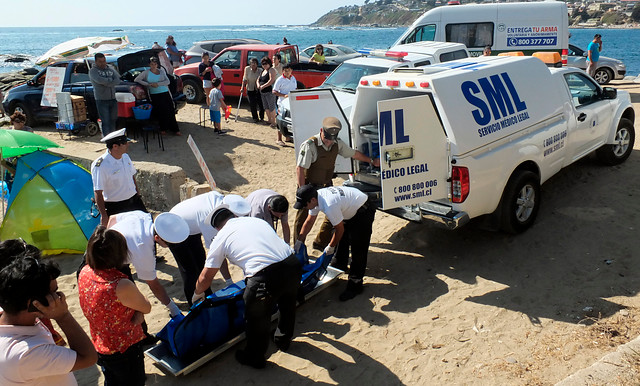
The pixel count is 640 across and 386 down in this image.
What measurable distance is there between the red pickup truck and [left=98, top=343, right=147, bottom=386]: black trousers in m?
10.8

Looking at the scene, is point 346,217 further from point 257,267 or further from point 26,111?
point 26,111

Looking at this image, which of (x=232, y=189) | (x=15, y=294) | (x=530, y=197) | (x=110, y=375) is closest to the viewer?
(x=15, y=294)

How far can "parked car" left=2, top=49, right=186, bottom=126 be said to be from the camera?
11.8 meters

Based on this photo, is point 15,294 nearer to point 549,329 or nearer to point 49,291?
point 49,291

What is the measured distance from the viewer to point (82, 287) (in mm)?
3418

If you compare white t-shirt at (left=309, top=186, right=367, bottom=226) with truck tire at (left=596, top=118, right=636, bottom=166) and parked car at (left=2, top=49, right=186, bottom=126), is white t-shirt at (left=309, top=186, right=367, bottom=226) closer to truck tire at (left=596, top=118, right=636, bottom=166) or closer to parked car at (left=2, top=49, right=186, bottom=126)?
truck tire at (left=596, top=118, right=636, bottom=166)

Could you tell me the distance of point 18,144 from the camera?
6.58m

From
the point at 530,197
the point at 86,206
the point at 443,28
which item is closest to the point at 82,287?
the point at 86,206

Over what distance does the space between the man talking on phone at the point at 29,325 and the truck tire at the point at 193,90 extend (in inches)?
504

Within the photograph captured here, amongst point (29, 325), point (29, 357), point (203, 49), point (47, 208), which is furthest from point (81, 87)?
point (29, 357)

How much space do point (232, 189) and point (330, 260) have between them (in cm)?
379

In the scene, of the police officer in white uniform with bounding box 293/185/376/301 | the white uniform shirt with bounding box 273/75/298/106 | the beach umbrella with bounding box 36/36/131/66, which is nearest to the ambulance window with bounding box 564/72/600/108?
the police officer in white uniform with bounding box 293/185/376/301

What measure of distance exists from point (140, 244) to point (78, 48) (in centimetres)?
2163

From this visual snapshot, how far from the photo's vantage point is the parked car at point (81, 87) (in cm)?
1175
